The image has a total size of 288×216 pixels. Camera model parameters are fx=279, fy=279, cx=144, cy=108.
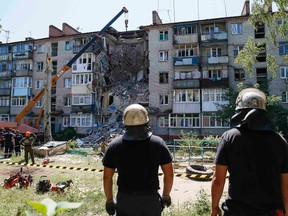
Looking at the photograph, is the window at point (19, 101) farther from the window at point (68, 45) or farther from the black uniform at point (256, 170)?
the black uniform at point (256, 170)

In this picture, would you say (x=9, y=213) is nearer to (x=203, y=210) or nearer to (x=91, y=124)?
(x=203, y=210)

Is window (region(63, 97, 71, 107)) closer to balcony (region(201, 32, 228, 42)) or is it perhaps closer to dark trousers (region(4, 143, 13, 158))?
balcony (region(201, 32, 228, 42))

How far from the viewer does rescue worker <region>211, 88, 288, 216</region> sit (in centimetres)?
261

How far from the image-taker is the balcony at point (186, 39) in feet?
107

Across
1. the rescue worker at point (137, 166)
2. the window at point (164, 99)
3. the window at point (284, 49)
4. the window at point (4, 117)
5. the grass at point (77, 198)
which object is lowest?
the grass at point (77, 198)

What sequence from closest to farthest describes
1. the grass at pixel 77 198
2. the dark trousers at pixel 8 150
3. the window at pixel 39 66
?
the grass at pixel 77 198, the dark trousers at pixel 8 150, the window at pixel 39 66

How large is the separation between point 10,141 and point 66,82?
2189 cm

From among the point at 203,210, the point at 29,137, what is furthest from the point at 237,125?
the point at 29,137

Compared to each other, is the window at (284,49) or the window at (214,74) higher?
the window at (284,49)

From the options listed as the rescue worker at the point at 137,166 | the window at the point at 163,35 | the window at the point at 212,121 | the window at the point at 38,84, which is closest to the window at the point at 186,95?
the window at the point at 212,121

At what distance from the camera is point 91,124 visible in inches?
1404

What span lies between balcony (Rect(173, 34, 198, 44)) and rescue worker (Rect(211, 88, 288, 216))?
3132 centimetres

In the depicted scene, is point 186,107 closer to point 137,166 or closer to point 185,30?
point 185,30

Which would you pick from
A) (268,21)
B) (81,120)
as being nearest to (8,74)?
(81,120)
